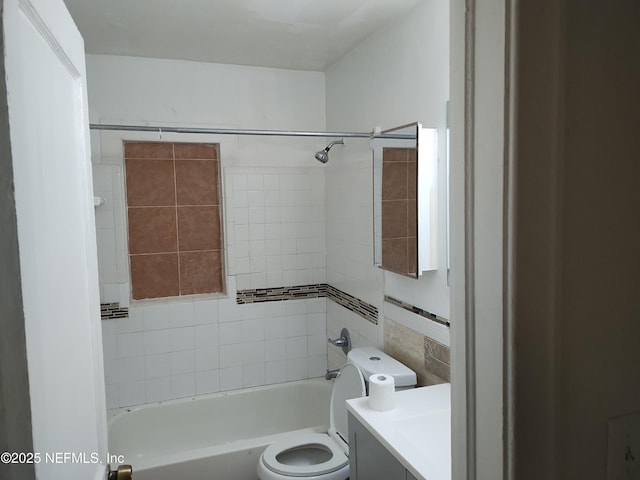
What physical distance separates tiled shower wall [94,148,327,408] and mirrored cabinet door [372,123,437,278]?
3.12 ft

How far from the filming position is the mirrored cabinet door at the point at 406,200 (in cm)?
199

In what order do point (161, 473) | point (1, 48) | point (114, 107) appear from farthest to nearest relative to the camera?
point (114, 107) → point (161, 473) → point (1, 48)

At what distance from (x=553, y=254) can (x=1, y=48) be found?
67 cm

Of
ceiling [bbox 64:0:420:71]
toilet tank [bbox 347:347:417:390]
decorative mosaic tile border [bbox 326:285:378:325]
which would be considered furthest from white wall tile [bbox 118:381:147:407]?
ceiling [bbox 64:0:420:71]

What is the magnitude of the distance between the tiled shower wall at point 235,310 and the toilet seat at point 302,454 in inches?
33.9

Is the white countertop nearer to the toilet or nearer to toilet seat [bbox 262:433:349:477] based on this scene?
the toilet

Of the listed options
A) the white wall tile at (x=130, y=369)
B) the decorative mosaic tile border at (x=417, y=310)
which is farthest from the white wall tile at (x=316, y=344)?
the white wall tile at (x=130, y=369)

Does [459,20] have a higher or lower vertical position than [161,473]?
higher

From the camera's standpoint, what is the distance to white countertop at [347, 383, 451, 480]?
139cm

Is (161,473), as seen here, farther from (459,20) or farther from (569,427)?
(459,20)

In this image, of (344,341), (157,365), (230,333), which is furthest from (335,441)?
(157,365)

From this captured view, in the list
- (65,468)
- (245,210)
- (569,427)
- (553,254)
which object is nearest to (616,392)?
(569,427)

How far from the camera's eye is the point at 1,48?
0.47 meters

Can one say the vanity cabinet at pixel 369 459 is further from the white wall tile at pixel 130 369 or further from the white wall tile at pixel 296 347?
the white wall tile at pixel 130 369
